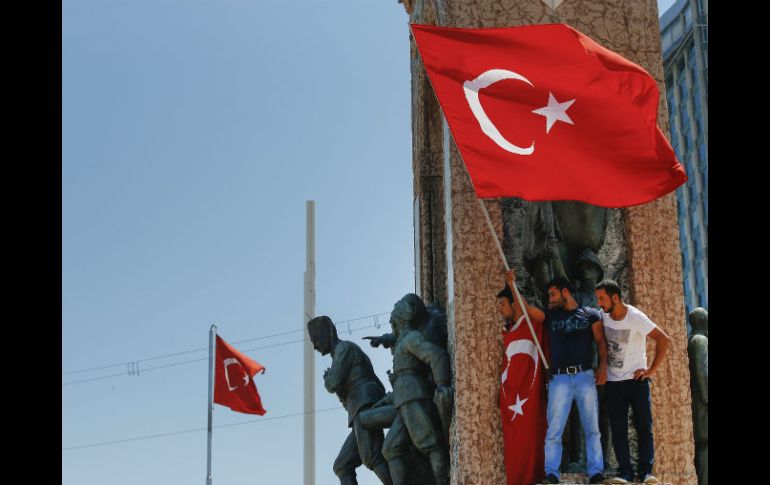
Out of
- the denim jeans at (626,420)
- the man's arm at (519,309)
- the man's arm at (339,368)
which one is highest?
the man's arm at (519,309)

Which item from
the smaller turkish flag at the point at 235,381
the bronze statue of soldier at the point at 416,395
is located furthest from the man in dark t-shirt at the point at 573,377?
the smaller turkish flag at the point at 235,381

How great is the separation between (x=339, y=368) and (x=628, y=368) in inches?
159

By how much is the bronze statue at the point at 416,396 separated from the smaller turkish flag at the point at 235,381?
871cm

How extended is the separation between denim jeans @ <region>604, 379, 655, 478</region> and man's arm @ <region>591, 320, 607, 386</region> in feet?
0.33

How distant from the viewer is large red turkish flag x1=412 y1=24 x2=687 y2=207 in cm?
960

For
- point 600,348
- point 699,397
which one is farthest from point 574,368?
point 699,397

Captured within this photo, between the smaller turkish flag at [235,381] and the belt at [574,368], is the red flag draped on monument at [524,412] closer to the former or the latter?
the belt at [574,368]

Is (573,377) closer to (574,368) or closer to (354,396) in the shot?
(574,368)

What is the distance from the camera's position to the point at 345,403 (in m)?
13.5

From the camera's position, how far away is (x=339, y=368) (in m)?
13.4

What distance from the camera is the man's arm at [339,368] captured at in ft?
43.9

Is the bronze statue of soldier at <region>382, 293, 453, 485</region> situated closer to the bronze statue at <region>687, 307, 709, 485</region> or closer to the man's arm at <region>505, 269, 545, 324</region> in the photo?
the man's arm at <region>505, 269, 545, 324</region>
